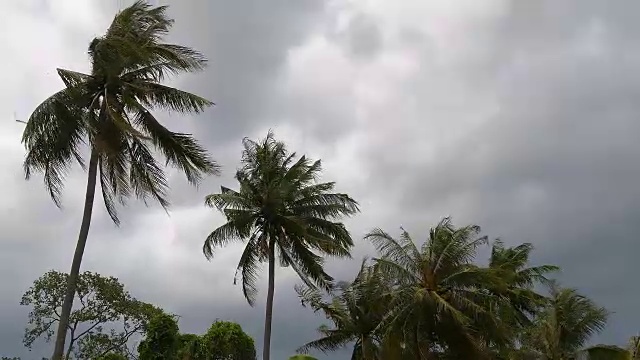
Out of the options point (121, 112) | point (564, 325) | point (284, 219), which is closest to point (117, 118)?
point (121, 112)

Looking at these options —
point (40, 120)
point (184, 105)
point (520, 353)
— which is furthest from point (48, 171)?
point (520, 353)

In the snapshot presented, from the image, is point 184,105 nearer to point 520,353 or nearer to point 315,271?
point 315,271

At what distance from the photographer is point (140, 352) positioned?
136ft

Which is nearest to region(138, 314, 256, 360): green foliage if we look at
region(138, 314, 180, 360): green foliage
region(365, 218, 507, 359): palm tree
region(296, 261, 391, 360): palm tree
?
region(138, 314, 180, 360): green foliage

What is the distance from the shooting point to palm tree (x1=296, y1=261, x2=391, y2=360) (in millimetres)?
35750

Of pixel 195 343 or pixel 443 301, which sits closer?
pixel 443 301

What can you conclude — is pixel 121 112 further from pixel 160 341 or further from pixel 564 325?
pixel 564 325

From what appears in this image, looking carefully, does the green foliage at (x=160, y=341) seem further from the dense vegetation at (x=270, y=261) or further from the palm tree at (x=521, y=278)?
the palm tree at (x=521, y=278)

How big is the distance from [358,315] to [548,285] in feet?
55.5

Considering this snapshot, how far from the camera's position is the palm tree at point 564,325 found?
39.2 meters

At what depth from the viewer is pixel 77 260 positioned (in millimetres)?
20578

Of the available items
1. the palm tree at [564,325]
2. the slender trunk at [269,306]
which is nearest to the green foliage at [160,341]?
the slender trunk at [269,306]

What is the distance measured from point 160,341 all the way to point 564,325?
24330 mm

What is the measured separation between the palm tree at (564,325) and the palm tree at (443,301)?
756cm
